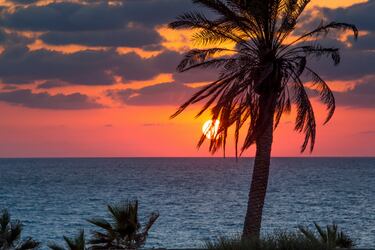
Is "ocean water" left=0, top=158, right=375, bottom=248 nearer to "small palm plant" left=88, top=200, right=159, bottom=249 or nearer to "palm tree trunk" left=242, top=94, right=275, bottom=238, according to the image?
"palm tree trunk" left=242, top=94, right=275, bottom=238

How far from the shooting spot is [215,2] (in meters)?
23.2

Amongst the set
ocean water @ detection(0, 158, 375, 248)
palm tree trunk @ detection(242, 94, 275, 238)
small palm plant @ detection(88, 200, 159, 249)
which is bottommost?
ocean water @ detection(0, 158, 375, 248)

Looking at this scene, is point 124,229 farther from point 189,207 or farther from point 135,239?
point 189,207

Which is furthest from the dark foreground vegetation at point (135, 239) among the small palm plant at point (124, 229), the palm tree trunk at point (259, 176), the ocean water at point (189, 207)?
the ocean water at point (189, 207)

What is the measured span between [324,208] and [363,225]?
65.4 ft

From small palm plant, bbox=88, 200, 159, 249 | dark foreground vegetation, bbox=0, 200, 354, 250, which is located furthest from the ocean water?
small palm plant, bbox=88, 200, 159, 249

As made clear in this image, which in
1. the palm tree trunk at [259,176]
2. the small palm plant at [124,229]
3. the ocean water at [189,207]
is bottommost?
the ocean water at [189,207]

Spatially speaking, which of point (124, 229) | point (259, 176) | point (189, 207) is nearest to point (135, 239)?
point (124, 229)

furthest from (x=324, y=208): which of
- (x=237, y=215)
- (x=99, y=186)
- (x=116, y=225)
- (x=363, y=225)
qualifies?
(x=116, y=225)

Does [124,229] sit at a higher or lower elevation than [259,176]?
lower

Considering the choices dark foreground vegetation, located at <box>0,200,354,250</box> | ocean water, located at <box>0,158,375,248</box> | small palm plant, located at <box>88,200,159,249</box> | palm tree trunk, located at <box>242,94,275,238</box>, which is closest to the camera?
dark foreground vegetation, located at <box>0,200,354,250</box>

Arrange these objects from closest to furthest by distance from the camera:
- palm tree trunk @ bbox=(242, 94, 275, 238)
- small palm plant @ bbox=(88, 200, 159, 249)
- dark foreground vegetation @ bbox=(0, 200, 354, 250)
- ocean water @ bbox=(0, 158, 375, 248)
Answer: dark foreground vegetation @ bbox=(0, 200, 354, 250)
small palm plant @ bbox=(88, 200, 159, 249)
palm tree trunk @ bbox=(242, 94, 275, 238)
ocean water @ bbox=(0, 158, 375, 248)

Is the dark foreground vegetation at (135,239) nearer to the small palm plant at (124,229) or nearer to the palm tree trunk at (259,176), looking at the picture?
the small palm plant at (124,229)

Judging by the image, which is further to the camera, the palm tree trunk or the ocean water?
the ocean water
